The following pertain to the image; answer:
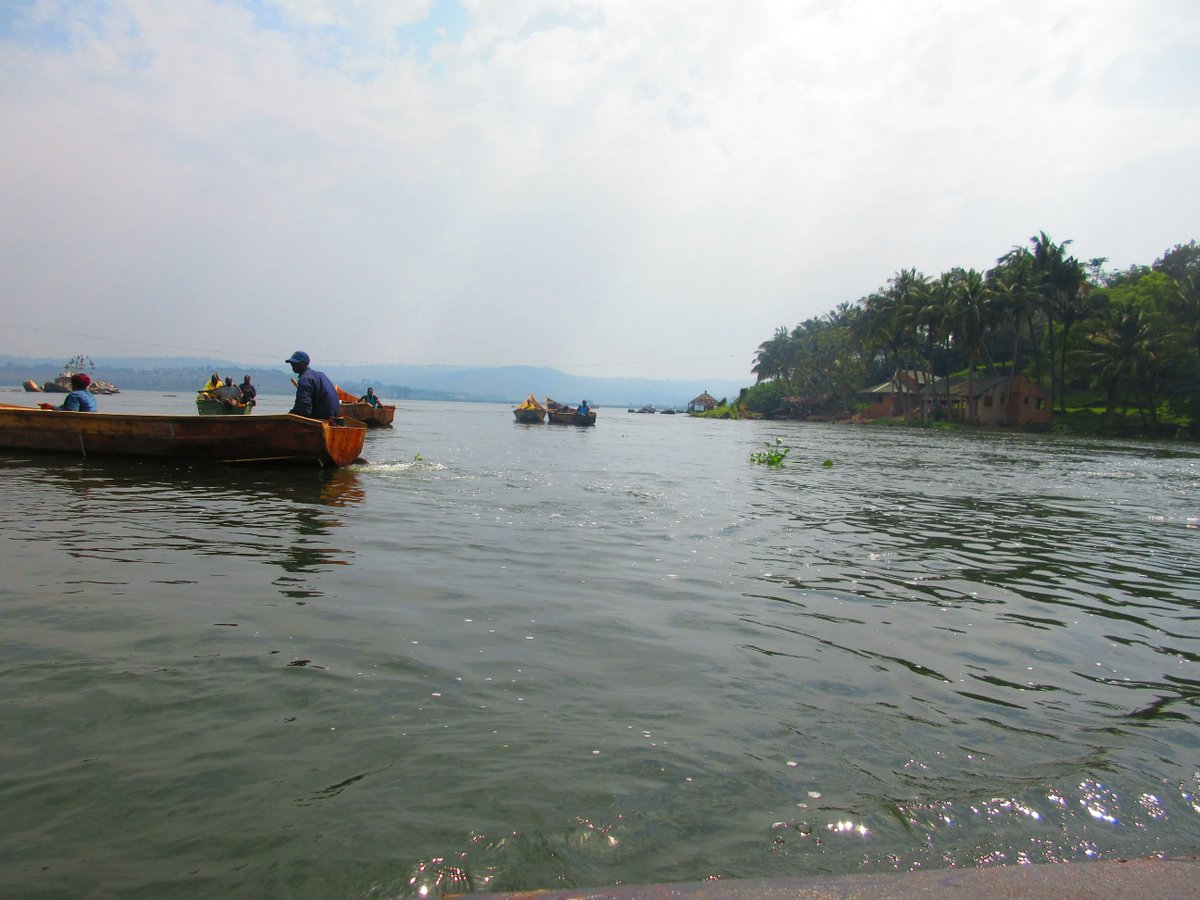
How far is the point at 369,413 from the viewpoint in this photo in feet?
119

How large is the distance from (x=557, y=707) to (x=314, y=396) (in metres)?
12.4

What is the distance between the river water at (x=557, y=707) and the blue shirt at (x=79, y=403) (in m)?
7.19

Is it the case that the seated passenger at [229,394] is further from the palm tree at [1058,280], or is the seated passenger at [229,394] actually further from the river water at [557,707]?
the palm tree at [1058,280]

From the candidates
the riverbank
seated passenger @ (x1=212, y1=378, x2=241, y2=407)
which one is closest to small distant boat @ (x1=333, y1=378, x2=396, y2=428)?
seated passenger @ (x1=212, y1=378, x2=241, y2=407)

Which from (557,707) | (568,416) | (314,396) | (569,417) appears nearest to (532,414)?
(568,416)

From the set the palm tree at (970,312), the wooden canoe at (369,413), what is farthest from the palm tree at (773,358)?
the wooden canoe at (369,413)

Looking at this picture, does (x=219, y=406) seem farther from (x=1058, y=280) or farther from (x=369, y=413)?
(x=1058, y=280)

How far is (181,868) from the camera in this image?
2.60 metres

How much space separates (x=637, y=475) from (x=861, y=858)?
15914 millimetres

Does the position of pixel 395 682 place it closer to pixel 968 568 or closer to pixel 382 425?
pixel 968 568

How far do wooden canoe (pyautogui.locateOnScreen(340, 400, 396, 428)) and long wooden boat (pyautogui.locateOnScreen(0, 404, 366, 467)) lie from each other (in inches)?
731

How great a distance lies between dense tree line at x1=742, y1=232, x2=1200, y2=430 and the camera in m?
59.1

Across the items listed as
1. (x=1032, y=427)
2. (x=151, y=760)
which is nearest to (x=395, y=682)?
(x=151, y=760)

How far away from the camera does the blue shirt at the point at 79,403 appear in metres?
15.7
